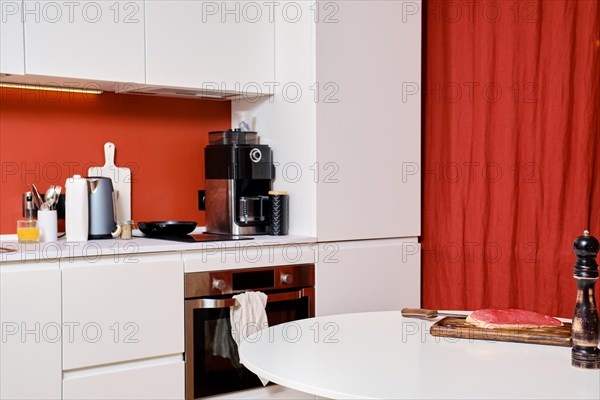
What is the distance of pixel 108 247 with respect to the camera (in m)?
2.59

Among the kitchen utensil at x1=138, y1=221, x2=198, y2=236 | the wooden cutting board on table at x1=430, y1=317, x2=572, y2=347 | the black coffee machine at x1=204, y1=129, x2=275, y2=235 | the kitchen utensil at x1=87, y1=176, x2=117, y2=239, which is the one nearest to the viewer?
the wooden cutting board on table at x1=430, y1=317, x2=572, y2=347

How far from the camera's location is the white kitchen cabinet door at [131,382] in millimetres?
2539

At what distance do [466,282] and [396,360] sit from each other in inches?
63.9

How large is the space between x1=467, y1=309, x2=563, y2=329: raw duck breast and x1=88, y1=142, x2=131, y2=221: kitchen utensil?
1.87m

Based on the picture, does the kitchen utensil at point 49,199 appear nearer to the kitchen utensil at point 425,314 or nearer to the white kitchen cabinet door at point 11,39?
the white kitchen cabinet door at point 11,39

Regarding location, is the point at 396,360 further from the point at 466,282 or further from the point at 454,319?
the point at 466,282

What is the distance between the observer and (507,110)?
2.96 m

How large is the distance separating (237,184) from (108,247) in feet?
2.54

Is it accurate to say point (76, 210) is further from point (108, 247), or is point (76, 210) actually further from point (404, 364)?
point (404, 364)

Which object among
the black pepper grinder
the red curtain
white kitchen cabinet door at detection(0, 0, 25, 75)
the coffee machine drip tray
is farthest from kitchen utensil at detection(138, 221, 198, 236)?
the black pepper grinder

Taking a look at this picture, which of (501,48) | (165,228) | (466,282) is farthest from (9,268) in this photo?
(501,48)

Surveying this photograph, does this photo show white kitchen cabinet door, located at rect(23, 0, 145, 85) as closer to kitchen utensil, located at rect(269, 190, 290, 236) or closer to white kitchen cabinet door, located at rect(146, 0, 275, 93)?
white kitchen cabinet door, located at rect(146, 0, 275, 93)

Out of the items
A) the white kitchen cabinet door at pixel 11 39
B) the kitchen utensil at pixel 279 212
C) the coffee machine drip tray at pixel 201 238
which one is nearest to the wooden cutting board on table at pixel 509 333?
the coffee machine drip tray at pixel 201 238

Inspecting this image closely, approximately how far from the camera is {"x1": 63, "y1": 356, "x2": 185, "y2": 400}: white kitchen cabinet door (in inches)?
100.0
